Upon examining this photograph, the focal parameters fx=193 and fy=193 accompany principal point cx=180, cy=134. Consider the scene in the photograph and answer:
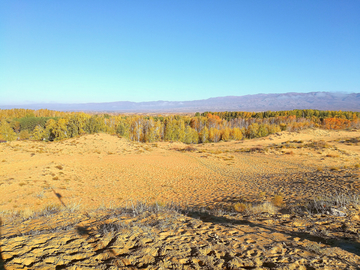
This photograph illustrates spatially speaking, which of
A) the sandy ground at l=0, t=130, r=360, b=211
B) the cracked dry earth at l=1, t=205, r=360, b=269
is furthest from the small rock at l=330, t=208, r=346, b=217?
the sandy ground at l=0, t=130, r=360, b=211

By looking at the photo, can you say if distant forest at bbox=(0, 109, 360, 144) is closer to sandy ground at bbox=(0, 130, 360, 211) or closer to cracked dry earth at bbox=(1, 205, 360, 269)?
sandy ground at bbox=(0, 130, 360, 211)

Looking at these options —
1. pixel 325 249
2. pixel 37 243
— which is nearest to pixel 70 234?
pixel 37 243

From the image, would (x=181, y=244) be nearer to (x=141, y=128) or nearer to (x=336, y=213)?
(x=336, y=213)

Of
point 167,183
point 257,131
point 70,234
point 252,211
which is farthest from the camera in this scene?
point 257,131

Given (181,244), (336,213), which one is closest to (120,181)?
(181,244)

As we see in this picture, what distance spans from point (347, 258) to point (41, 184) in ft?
57.1

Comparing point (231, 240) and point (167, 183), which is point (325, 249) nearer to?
point (231, 240)

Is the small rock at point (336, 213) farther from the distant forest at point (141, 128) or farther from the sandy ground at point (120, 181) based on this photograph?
the distant forest at point (141, 128)

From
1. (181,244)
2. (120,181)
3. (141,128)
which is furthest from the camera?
(141,128)

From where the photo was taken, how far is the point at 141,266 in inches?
139

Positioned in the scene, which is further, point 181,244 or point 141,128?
point 141,128

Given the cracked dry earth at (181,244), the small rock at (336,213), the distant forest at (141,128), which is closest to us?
the cracked dry earth at (181,244)

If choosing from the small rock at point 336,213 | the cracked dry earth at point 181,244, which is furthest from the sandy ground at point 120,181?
the small rock at point 336,213

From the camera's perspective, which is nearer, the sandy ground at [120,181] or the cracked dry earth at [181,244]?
the cracked dry earth at [181,244]
